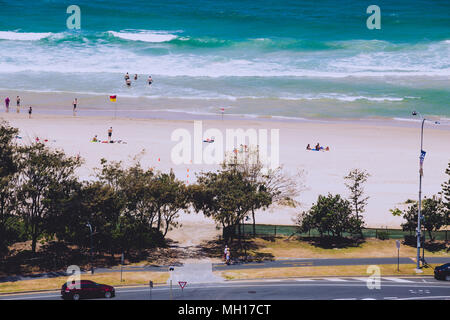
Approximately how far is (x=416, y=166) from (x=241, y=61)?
67556 millimetres

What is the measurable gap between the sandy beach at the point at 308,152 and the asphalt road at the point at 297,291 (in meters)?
12.4

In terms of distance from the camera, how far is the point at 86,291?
33531 millimetres

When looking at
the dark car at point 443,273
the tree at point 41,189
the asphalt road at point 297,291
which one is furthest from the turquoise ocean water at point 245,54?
the asphalt road at point 297,291

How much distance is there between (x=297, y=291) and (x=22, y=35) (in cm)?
12153

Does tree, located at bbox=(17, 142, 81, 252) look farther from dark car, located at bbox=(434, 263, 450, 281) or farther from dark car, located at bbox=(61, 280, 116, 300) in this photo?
dark car, located at bbox=(434, 263, 450, 281)

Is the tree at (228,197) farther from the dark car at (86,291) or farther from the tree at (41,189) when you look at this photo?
the dark car at (86,291)

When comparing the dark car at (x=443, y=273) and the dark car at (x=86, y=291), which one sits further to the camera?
the dark car at (x=443, y=273)

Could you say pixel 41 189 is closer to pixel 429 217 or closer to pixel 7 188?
pixel 7 188

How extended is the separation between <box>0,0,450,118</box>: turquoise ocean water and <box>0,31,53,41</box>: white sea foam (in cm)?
30

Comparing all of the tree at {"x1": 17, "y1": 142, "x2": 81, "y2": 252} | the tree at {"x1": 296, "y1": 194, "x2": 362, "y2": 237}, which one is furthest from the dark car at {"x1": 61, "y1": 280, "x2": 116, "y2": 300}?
the tree at {"x1": 296, "y1": 194, "x2": 362, "y2": 237}

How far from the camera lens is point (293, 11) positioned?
15900cm

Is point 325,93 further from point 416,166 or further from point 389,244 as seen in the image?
point 389,244

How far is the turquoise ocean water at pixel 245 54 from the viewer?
9812cm
